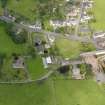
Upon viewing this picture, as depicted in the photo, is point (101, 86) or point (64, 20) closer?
point (101, 86)

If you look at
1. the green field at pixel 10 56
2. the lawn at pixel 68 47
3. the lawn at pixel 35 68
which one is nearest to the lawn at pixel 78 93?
the lawn at pixel 35 68

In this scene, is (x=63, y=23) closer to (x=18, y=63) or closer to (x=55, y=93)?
(x=18, y=63)

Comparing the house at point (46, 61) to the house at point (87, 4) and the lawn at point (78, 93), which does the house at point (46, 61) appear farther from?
the house at point (87, 4)

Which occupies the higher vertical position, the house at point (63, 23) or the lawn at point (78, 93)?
the house at point (63, 23)

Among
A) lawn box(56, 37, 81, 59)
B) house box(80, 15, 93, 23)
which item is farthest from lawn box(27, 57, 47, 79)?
house box(80, 15, 93, 23)

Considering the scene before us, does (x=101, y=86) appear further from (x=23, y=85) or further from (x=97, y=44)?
(x=23, y=85)

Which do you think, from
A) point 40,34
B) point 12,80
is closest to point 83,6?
point 40,34
